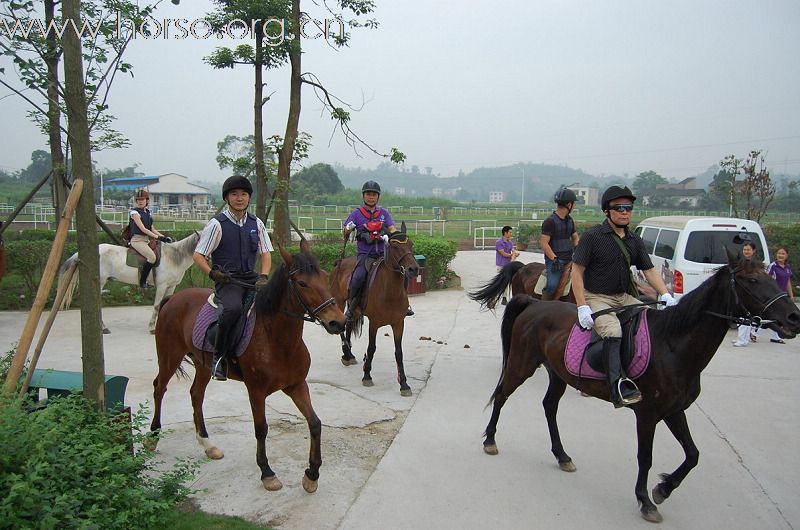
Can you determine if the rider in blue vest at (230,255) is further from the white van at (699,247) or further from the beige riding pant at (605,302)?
the white van at (699,247)

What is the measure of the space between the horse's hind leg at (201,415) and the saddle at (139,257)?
571 centimetres

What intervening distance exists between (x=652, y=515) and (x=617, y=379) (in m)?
1.04

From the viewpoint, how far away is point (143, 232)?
995 cm

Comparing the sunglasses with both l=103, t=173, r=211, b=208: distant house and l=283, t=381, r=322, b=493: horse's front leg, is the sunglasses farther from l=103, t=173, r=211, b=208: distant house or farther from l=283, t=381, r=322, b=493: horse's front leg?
l=103, t=173, r=211, b=208: distant house

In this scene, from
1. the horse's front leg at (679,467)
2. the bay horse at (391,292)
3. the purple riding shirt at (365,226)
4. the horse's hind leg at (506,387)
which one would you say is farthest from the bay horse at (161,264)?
the horse's front leg at (679,467)

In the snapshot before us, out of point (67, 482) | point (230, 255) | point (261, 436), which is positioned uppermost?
point (230, 255)

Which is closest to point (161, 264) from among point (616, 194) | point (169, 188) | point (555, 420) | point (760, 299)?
point (555, 420)

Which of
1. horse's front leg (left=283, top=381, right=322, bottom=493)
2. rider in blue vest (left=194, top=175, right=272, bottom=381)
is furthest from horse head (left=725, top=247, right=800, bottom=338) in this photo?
rider in blue vest (left=194, top=175, right=272, bottom=381)

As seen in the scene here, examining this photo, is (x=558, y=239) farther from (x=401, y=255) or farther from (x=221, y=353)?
(x=221, y=353)

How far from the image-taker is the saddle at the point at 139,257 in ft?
33.0

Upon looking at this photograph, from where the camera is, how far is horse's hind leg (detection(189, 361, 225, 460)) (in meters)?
4.96

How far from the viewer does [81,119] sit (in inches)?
145

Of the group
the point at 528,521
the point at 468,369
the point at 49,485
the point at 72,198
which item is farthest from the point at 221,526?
the point at 468,369

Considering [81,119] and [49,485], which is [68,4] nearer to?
[81,119]
